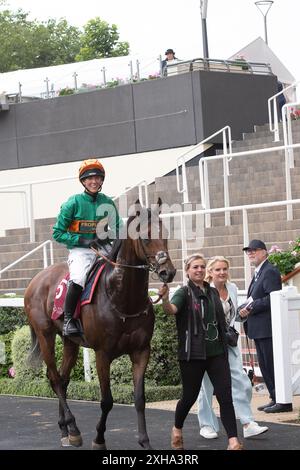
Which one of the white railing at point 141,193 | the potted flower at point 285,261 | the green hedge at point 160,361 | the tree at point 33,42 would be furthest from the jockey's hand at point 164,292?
the tree at point 33,42

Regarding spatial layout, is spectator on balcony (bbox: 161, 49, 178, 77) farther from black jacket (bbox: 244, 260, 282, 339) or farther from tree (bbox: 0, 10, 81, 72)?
tree (bbox: 0, 10, 81, 72)

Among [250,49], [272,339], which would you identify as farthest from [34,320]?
[250,49]

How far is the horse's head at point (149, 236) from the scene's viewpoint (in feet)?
31.5

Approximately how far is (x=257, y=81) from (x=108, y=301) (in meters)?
17.4

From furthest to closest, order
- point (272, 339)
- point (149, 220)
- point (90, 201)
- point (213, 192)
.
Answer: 1. point (213, 192)
2. point (272, 339)
3. point (90, 201)
4. point (149, 220)

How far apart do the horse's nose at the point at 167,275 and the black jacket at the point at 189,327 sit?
67 centimetres

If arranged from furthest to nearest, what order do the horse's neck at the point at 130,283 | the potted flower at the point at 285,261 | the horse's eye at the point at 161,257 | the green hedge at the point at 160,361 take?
1. the potted flower at the point at 285,261
2. the green hedge at the point at 160,361
3. the horse's neck at the point at 130,283
4. the horse's eye at the point at 161,257

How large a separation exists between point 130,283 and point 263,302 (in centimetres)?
234

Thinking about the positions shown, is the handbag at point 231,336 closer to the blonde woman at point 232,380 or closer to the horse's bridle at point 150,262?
the blonde woman at point 232,380

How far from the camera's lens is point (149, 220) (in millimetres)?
9820

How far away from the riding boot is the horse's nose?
5.53 ft

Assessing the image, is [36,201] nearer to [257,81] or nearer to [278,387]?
[257,81]

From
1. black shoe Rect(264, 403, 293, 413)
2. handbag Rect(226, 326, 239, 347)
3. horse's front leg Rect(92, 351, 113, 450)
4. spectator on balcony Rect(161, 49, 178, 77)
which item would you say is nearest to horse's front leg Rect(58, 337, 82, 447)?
horse's front leg Rect(92, 351, 113, 450)

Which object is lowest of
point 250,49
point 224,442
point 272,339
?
point 224,442
